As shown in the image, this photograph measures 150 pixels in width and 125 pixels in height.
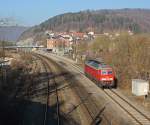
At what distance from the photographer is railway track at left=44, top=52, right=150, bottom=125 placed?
24.4 metres

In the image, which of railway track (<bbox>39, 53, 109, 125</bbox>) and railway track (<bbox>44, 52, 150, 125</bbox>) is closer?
railway track (<bbox>44, 52, 150, 125</bbox>)

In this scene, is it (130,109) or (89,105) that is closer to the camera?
(130,109)

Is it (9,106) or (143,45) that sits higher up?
(143,45)

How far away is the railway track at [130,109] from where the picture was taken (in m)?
24.4

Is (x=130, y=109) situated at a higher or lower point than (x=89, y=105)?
higher

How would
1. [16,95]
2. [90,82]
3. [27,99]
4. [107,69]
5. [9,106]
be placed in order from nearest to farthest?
[9,106], [27,99], [16,95], [107,69], [90,82]

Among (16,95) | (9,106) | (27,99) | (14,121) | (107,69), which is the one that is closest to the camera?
(14,121)

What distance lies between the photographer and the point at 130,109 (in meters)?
28.3

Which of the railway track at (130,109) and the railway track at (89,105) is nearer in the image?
the railway track at (130,109)

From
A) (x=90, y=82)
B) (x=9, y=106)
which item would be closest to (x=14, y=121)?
(x=9, y=106)

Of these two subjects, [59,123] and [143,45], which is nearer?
[59,123]

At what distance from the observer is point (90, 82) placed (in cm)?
4706

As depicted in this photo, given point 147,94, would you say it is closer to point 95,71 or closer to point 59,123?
point 95,71

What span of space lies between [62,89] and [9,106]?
13.3 m
